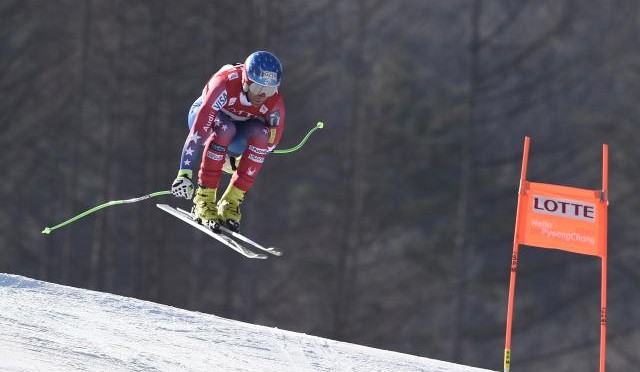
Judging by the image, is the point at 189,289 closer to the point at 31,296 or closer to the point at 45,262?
the point at 45,262

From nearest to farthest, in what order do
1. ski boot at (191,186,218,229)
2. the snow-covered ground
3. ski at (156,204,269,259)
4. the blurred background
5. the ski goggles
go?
the snow-covered ground < ski at (156,204,269,259) < the ski goggles < ski boot at (191,186,218,229) < the blurred background

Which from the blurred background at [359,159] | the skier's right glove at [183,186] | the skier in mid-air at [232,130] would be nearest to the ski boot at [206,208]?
the skier in mid-air at [232,130]

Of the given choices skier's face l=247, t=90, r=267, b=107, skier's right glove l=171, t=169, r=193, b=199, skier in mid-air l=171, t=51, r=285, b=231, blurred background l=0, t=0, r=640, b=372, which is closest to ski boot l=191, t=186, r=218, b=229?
skier in mid-air l=171, t=51, r=285, b=231

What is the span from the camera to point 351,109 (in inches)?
707

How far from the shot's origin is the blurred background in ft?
55.6

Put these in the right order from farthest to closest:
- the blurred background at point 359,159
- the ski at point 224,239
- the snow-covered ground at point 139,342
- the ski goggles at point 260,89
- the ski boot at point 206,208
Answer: the blurred background at point 359,159, the ski boot at point 206,208, the ski goggles at point 260,89, the ski at point 224,239, the snow-covered ground at point 139,342

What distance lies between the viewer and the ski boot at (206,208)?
7.60 m

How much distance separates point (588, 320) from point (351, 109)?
4914mm

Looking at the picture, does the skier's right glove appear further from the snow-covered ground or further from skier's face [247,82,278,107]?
the snow-covered ground

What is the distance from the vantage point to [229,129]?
7508mm

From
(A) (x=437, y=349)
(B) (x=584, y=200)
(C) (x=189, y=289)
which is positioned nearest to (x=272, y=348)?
(B) (x=584, y=200)

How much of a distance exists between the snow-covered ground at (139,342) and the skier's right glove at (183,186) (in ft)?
2.94

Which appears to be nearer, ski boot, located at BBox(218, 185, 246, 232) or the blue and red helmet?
the blue and red helmet

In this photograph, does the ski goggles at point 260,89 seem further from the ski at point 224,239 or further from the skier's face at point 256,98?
the ski at point 224,239
